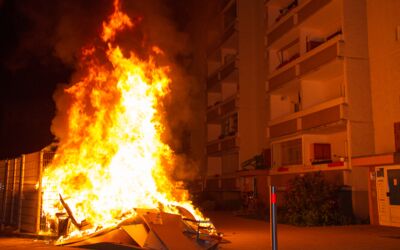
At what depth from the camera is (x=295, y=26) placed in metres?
24.2

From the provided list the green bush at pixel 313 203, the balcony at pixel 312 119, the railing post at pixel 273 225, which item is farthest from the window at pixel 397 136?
the railing post at pixel 273 225

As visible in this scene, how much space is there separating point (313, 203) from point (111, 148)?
932cm

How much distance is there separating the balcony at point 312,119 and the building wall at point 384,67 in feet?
5.26

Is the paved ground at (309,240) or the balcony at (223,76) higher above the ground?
the balcony at (223,76)

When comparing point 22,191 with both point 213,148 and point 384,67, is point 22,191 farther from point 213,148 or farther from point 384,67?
point 213,148

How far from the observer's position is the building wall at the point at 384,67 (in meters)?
18.6

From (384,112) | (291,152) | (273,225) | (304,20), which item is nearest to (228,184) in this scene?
(291,152)

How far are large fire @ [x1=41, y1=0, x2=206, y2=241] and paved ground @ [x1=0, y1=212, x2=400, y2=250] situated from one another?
1.39 meters

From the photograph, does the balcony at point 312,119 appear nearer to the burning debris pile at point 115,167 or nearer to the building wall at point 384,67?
the building wall at point 384,67

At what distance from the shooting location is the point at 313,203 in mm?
18484

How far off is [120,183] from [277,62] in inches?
697

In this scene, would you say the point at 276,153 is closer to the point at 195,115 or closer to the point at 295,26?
the point at 295,26

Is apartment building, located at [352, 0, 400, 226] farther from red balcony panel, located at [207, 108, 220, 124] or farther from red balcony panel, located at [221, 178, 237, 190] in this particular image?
red balcony panel, located at [207, 108, 220, 124]

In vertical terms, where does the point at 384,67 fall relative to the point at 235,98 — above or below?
below
